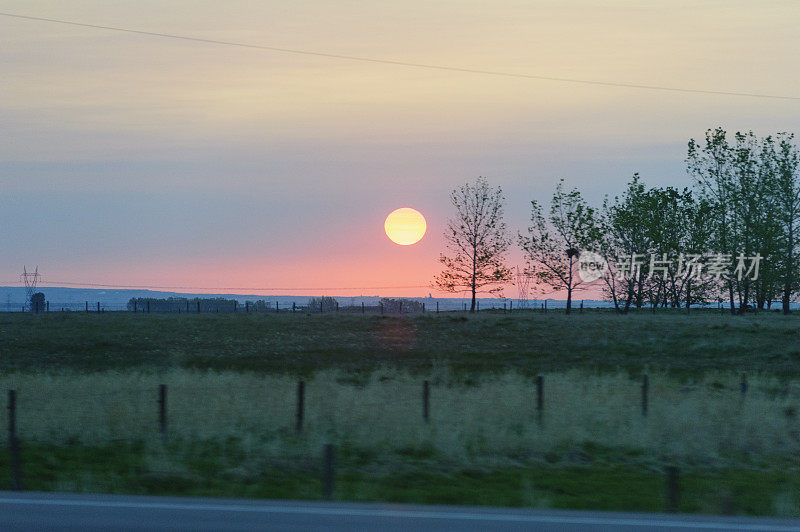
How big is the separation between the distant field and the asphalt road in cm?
3155

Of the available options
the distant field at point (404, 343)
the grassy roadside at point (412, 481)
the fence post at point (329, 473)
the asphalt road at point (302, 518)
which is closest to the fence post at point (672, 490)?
the grassy roadside at point (412, 481)

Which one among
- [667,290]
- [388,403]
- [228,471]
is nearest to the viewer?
[228,471]

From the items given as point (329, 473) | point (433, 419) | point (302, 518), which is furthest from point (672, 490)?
point (433, 419)

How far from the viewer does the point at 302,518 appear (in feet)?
33.5

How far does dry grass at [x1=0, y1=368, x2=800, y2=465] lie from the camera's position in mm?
18453

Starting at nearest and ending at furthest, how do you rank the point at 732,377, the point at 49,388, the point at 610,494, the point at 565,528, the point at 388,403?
the point at 565,528, the point at 610,494, the point at 388,403, the point at 49,388, the point at 732,377

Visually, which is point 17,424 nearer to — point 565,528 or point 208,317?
point 565,528

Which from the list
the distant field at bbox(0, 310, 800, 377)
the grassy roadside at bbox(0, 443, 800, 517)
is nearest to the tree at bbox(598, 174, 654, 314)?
the distant field at bbox(0, 310, 800, 377)

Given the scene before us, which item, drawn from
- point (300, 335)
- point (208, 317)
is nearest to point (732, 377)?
point (300, 335)

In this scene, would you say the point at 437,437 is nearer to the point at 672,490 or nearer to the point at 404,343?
the point at 672,490

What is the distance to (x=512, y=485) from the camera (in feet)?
49.0

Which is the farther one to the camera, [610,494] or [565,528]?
[610,494]

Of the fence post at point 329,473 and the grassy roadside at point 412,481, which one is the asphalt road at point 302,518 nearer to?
the fence post at point 329,473

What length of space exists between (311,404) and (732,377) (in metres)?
20.2
